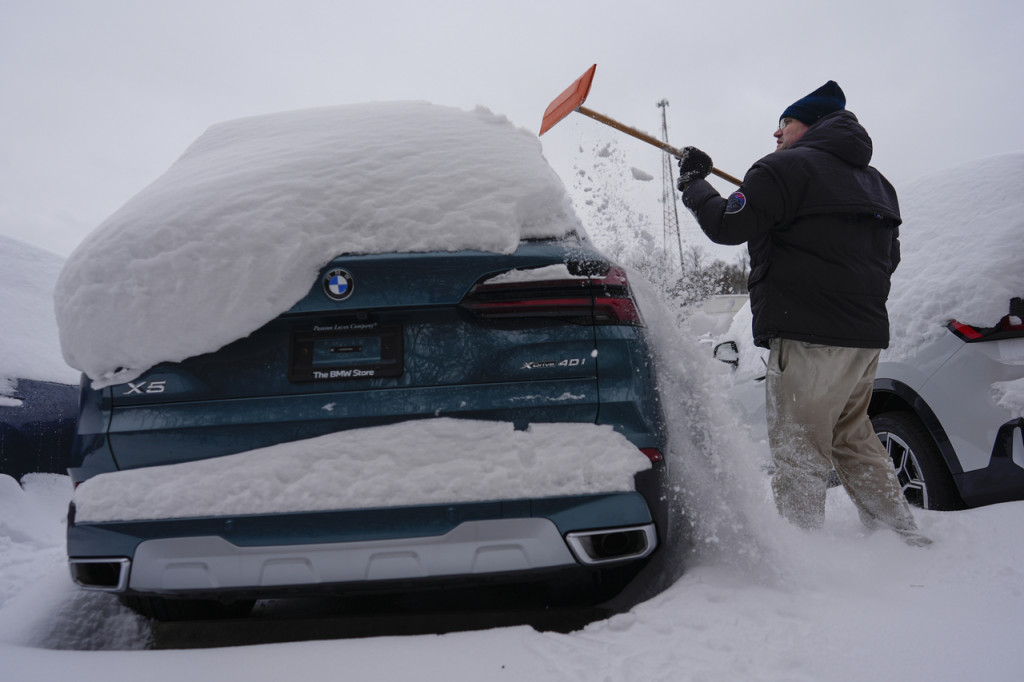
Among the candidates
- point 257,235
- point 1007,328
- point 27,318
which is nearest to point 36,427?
point 27,318

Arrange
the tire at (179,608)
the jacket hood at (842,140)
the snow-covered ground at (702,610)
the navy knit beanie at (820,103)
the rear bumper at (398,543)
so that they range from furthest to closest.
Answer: the navy knit beanie at (820,103)
the jacket hood at (842,140)
the tire at (179,608)
the rear bumper at (398,543)
the snow-covered ground at (702,610)

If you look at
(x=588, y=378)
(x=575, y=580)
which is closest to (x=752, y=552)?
(x=575, y=580)

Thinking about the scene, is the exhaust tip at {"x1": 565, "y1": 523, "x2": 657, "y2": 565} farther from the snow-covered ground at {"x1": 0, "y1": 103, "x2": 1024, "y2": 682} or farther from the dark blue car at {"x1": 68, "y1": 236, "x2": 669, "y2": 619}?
the snow-covered ground at {"x1": 0, "y1": 103, "x2": 1024, "y2": 682}

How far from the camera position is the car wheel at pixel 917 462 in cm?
269

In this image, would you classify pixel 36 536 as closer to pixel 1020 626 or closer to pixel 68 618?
pixel 68 618

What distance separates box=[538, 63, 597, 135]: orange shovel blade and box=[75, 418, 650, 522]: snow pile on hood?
6.94 feet

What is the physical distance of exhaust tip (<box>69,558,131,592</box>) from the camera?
188 centimetres

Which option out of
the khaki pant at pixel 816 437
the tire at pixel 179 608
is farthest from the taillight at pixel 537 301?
the tire at pixel 179 608

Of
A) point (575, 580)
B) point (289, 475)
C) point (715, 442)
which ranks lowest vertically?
point (575, 580)

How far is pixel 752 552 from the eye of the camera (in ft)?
6.89

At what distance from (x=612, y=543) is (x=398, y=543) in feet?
1.94

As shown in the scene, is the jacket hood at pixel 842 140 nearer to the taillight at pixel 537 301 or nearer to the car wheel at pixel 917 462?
the car wheel at pixel 917 462

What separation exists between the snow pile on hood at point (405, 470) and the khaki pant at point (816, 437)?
103cm

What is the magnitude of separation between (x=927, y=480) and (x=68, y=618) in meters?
3.30
